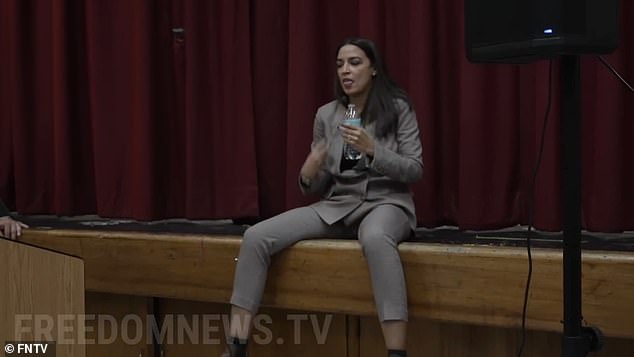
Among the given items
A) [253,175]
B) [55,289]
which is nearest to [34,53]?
[253,175]

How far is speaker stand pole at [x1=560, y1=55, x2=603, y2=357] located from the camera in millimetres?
1491

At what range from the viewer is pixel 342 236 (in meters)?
2.52

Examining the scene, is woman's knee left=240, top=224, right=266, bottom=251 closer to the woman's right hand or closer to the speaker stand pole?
the woman's right hand

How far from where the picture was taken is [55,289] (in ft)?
4.90

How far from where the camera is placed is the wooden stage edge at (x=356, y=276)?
2.10 m

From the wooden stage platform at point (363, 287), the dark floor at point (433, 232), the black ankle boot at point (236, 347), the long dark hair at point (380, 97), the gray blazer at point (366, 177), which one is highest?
the long dark hair at point (380, 97)

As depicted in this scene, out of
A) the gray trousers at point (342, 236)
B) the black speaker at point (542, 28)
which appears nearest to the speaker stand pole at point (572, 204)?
the black speaker at point (542, 28)

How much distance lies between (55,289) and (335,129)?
3.86 feet

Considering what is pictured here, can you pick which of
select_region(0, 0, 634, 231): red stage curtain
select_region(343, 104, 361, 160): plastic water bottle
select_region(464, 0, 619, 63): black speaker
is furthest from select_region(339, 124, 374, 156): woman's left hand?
select_region(464, 0, 619, 63): black speaker

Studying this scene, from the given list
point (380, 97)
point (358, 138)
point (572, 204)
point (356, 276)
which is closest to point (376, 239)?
point (356, 276)

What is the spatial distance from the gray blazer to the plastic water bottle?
18mm

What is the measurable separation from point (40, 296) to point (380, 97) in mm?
1258

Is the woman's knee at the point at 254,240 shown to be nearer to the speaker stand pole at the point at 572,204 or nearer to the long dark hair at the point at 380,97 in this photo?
the long dark hair at the point at 380,97

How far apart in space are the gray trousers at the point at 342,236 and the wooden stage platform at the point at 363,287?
0.18 ft
